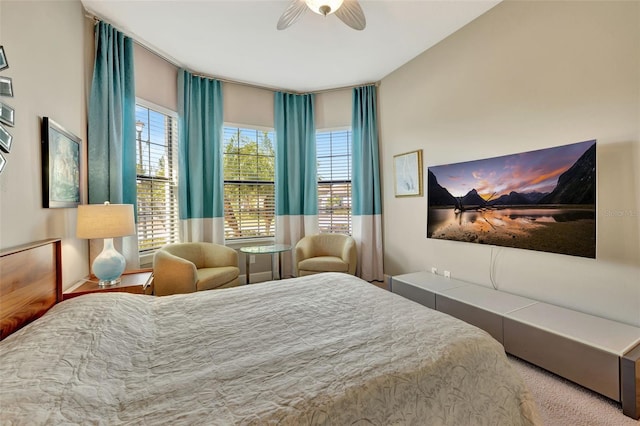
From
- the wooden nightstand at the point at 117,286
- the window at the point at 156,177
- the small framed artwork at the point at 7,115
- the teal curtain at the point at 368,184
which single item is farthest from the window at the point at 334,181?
the small framed artwork at the point at 7,115

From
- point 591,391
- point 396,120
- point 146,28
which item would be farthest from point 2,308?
point 396,120

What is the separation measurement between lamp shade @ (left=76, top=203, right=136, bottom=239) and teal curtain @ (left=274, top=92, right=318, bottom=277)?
247 cm

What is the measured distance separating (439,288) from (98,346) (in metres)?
2.81

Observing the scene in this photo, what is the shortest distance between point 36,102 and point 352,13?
7.69 feet

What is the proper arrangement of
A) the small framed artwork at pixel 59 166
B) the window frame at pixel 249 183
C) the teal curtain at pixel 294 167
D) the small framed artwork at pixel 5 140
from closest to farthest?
the small framed artwork at pixel 5 140 < the small framed artwork at pixel 59 166 < the window frame at pixel 249 183 < the teal curtain at pixel 294 167

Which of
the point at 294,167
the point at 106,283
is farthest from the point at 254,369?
the point at 294,167

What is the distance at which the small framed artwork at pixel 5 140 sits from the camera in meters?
1.38

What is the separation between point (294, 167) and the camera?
4.62 m

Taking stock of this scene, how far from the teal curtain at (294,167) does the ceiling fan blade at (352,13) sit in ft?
7.44

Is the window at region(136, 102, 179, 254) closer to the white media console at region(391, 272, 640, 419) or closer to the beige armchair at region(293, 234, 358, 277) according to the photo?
the beige armchair at region(293, 234, 358, 277)

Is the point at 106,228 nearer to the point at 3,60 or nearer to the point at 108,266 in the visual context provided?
the point at 108,266

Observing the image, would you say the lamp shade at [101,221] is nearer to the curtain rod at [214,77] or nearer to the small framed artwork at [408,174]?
the curtain rod at [214,77]

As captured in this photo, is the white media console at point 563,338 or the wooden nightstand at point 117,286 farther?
the wooden nightstand at point 117,286

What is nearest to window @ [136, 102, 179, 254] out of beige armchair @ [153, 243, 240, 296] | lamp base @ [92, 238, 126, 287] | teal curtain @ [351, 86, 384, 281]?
beige armchair @ [153, 243, 240, 296]
